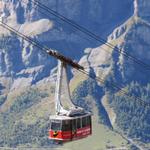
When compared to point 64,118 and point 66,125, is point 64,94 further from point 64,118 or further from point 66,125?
point 66,125

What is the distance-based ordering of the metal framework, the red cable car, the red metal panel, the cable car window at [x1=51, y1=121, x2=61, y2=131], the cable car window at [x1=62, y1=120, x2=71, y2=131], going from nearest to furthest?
the metal framework, the red cable car, the red metal panel, the cable car window at [x1=62, y1=120, x2=71, y2=131], the cable car window at [x1=51, y1=121, x2=61, y2=131]

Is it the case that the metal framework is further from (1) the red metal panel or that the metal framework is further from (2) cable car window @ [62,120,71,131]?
(1) the red metal panel

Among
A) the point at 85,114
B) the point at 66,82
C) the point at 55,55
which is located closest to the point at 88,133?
the point at 85,114

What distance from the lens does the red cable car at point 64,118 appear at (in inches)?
3777

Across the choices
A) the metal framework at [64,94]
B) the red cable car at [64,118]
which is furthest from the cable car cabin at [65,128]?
the metal framework at [64,94]

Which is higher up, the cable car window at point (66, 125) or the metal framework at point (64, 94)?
the metal framework at point (64, 94)

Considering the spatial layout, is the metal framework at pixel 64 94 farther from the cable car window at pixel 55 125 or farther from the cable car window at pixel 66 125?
the cable car window at pixel 55 125

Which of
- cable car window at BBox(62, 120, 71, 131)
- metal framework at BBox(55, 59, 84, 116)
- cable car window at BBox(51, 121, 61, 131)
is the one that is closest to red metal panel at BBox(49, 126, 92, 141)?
cable car window at BBox(62, 120, 71, 131)

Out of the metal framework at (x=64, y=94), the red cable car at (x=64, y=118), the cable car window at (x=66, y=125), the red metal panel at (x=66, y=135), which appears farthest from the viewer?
the cable car window at (x=66, y=125)

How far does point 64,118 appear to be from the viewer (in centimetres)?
9769

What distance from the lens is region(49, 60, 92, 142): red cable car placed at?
315 ft

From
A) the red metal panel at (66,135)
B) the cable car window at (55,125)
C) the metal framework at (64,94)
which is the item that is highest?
the metal framework at (64,94)

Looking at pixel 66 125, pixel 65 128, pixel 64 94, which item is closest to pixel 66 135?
pixel 65 128

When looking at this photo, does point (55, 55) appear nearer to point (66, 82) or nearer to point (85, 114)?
point (66, 82)
